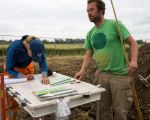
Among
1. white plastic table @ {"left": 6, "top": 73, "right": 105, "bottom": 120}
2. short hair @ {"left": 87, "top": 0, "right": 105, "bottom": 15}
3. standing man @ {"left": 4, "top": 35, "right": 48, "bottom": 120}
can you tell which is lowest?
white plastic table @ {"left": 6, "top": 73, "right": 105, "bottom": 120}

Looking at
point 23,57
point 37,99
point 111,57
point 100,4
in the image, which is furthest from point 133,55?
point 23,57

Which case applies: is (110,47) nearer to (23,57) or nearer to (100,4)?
(100,4)

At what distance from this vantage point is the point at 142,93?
6707 mm

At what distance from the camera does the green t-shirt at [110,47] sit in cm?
345

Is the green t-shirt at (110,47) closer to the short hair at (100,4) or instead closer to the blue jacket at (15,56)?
the short hair at (100,4)

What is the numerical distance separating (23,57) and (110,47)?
152cm

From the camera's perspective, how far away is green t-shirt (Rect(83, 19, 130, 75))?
345 cm

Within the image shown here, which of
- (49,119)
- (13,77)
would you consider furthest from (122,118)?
(49,119)

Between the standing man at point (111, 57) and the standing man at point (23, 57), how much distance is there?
0.84 metres

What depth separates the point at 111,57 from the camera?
3.51 metres

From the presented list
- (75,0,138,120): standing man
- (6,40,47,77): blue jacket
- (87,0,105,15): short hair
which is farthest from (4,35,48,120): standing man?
(87,0,105,15): short hair

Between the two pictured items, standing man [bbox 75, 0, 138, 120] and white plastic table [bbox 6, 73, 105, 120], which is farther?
standing man [bbox 75, 0, 138, 120]

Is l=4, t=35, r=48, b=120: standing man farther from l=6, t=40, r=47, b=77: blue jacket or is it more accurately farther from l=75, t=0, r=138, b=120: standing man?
l=75, t=0, r=138, b=120: standing man

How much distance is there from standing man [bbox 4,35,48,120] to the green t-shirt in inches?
34.2
